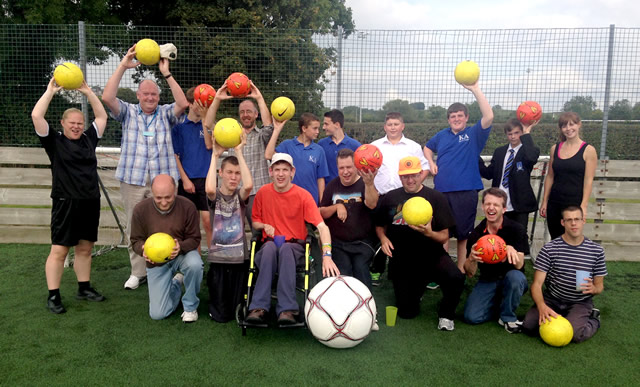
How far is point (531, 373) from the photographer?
10.7ft

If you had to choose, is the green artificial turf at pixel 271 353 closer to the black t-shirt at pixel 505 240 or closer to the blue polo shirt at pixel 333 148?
the black t-shirt at pixel 505 240

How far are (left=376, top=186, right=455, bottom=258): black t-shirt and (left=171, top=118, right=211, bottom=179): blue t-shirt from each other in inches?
78.3

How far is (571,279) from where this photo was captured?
12.6 ft

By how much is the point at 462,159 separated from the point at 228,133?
2523mm

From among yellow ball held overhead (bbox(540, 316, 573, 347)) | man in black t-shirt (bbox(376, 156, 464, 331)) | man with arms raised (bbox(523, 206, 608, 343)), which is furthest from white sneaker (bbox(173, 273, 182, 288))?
yellow ball held overhead (bbox(540, 316, 573, 347))

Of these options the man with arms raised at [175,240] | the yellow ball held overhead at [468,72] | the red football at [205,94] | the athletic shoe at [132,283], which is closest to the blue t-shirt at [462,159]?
the yellow ball held overhead at [468,72]

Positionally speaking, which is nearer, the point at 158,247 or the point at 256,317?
the point at 256,317

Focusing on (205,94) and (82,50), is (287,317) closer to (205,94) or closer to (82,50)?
(205,94)

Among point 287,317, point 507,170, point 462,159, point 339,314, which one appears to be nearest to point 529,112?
point 507,170

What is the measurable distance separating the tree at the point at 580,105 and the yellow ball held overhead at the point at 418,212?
11.0ft

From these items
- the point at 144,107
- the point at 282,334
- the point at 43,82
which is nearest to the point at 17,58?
the point at 43,82

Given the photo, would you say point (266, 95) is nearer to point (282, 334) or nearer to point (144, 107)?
point (144, 107)

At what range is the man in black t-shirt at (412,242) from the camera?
418 centimetres

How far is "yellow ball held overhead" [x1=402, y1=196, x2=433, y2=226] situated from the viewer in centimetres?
385
